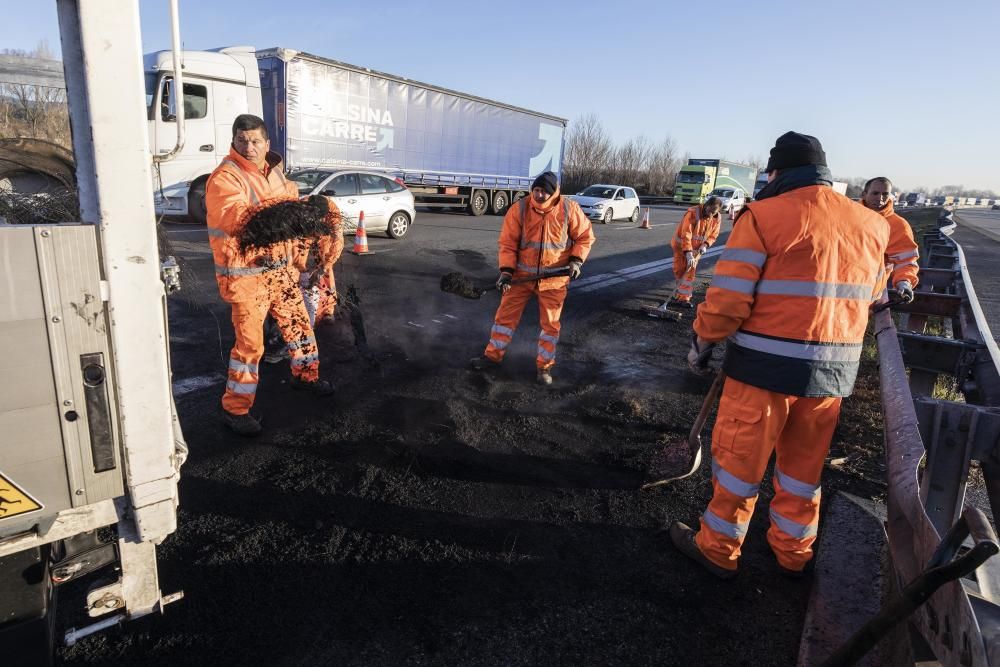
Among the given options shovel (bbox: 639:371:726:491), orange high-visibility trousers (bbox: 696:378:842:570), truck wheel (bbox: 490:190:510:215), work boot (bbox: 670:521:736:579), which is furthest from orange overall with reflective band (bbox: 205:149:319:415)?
truck wheel (bbox: 490:190:510:215)

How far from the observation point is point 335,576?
2.55 metres

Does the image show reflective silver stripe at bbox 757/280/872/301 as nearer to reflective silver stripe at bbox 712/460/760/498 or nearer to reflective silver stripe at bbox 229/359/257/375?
reflective silver stripe at bbox 712/460/760/498

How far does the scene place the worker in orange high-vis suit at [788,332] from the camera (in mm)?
2396

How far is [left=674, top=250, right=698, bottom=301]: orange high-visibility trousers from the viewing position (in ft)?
26.9

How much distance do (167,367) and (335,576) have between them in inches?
54.8

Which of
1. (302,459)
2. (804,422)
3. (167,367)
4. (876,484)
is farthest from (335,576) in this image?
(876,484)

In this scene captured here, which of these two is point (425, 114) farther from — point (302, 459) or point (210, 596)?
point (210, 596)

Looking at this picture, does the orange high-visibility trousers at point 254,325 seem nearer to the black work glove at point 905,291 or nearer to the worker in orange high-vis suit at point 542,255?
the worker in orange high-vis suit at point 542,255

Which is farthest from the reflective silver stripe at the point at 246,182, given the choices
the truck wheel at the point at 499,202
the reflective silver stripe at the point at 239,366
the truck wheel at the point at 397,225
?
the truck wheel at the point at 499,202

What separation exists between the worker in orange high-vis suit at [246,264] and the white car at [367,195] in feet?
24.1

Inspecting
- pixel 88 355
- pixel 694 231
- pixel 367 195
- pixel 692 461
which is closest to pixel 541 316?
pixel 692 461

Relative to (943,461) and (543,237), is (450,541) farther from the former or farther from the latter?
(543,237)

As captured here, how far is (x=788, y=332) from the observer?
244 cm

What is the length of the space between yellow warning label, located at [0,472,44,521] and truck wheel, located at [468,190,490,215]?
19.4 m
